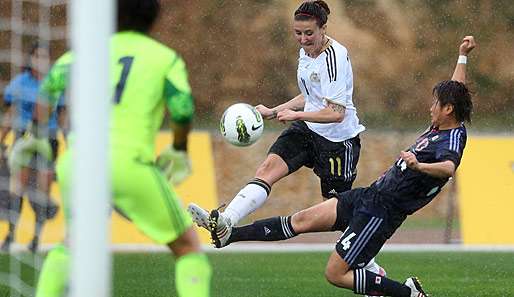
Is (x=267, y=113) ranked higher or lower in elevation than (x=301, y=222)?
higher

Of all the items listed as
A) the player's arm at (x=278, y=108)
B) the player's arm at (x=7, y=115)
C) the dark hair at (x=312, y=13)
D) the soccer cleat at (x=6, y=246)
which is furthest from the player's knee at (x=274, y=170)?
the player's arm at (x=7, y=115)

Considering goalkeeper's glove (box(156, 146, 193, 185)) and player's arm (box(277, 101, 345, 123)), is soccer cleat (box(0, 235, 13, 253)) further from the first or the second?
goalkeeper's glove (box(156, 146, 193, 185))

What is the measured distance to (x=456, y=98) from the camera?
22.2ft

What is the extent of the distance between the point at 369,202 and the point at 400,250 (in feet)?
15.2

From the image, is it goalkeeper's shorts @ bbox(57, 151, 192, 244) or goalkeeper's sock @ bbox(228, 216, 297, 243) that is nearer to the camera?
goalkeeper's shorts @ bbox(57, 151, 192, 244)

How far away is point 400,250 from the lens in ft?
37.7

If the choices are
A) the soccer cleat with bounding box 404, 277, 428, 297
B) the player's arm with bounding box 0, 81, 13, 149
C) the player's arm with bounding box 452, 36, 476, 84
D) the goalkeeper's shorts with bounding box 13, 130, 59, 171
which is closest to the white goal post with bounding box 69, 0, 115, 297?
the soccer cleat with bounding box 404, 277, 428, 297

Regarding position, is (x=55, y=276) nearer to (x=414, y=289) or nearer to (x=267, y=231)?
(x=414, y=289)

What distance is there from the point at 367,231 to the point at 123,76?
222 centimetres

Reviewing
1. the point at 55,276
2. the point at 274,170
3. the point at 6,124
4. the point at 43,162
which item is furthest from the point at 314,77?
the point at 6,124

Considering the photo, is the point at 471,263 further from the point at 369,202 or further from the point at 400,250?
the point at 369,202

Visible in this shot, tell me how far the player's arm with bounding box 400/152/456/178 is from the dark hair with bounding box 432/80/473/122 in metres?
0.30

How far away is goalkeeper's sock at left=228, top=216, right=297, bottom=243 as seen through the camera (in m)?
7.69

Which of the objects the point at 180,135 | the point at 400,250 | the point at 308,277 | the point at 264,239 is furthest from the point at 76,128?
the point at 400,250
